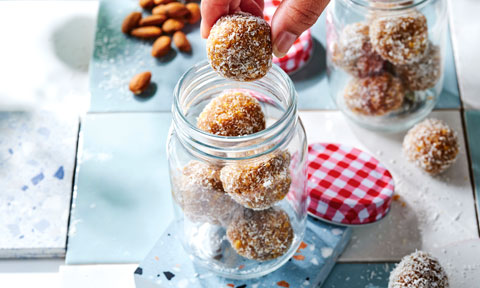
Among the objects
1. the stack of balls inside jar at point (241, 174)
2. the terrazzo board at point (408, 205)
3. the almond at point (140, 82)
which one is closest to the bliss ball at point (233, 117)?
the stack of balls inside jar at point (241, 174)

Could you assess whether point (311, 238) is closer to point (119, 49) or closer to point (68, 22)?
point (119, 49)

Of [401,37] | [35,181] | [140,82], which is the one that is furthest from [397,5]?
[35,181]

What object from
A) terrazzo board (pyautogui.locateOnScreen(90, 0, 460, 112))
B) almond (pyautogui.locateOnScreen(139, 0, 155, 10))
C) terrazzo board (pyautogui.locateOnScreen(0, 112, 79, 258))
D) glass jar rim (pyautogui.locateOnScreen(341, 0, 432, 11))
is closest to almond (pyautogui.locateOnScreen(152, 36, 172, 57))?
terrazzo board (pyautogui.locateOnScreen(90, 0, 460, 112))

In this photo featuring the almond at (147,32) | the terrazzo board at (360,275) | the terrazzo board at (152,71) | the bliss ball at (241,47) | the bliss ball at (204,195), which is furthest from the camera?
the almond at (147,32)

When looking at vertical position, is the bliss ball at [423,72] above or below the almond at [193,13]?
above

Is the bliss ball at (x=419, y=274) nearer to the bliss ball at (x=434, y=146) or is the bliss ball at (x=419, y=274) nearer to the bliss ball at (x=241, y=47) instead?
the bliss ball at (x=434, y=146)

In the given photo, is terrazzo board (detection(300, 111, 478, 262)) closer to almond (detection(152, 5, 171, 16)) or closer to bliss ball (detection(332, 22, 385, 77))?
bliss ball (detection(332, 22, 385, 77))

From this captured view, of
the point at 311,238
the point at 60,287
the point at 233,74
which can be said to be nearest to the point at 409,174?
the point at 311,238

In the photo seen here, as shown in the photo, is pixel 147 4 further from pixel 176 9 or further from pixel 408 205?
pixel 408 205
